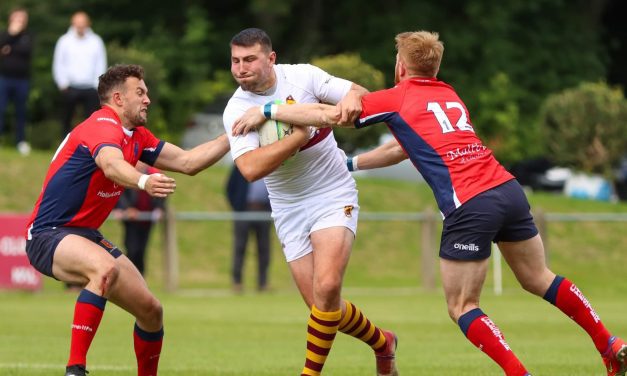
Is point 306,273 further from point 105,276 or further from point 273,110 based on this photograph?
point 105,276

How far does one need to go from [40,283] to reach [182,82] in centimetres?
1761

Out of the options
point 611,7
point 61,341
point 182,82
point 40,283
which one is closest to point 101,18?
point 182,82

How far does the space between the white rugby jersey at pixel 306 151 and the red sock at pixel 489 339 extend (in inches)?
61.4

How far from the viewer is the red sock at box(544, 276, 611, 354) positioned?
29.9ft

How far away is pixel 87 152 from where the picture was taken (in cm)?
938

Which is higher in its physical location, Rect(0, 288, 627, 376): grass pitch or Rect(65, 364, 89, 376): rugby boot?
Rect(65, 364, 89, 376): rugby boot

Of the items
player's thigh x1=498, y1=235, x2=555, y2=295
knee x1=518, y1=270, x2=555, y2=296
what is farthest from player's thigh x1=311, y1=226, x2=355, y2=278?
knee x1=518, y1=270, x2=555, y2=296

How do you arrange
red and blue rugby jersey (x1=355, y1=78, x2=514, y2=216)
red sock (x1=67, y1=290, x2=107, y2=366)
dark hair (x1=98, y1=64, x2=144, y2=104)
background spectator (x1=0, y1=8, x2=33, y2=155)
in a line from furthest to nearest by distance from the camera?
background spectator (x1=0, y1=8, x2=33, y2=155) → dark hair (x1=98, y1=64, x2=144, y2=104) → red sock (x1=67, y1=290, x2=107, y2=366) → red and blue rugby jersey (x1=355, y1=78, x2=514, y2=216)

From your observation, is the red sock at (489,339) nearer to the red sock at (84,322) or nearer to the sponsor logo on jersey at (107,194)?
the red sock at (84,322)

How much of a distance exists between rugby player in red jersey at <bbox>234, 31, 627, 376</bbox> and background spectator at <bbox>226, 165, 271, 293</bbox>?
38.4 ft

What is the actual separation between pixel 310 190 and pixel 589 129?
2036 centimetres

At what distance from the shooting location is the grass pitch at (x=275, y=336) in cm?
1127

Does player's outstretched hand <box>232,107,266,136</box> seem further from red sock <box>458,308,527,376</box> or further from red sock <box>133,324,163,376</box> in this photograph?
red sock <box>458,308,527,376</box>

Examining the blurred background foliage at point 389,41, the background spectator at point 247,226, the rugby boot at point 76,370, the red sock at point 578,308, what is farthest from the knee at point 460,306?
the blurred background foliage at point 389,41
